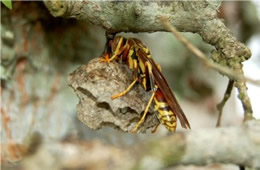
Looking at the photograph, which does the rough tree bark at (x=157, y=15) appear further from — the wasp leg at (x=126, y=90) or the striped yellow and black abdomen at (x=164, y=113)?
the striped yellow and black abdomen at (x=164, y=113)

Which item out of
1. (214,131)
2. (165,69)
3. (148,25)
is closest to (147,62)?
(148,25)

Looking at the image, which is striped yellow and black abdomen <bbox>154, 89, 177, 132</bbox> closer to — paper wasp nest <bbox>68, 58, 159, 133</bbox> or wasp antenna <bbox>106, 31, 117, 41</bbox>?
paper wasp nest <bbox>68, 58, 159, 133</bbox>

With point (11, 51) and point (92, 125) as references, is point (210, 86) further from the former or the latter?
point (92, 125)

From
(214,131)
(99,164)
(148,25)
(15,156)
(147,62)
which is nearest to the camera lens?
(99,164)

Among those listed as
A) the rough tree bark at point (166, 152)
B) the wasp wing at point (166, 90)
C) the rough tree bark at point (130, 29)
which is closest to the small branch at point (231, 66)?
the rough tree bark at point (130, 29)

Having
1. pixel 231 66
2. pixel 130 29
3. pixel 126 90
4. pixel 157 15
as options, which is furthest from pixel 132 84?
pixel 231 66

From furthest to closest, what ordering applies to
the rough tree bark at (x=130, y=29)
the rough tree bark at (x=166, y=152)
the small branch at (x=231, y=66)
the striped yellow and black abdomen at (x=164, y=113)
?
the striped yellow and black abdomen at (x=164, y=113), the rough tree bark at (x=130, y=29), the small branch at (x=231, y=66), the rough tree bark at (x=166, y=152)

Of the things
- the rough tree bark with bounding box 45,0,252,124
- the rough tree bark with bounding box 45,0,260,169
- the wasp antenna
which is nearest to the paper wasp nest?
the rough tree bark with bounding box 45,0,260,169
